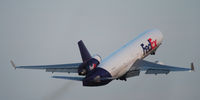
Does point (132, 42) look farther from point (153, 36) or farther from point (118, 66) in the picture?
point (118, 66)

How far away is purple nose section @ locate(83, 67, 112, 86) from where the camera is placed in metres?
65.0

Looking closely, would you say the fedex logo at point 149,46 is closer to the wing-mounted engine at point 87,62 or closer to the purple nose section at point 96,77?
the wing-mounted engine at point 87,62

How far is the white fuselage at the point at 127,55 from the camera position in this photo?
221 ft

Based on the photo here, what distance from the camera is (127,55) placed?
7244 centimetres

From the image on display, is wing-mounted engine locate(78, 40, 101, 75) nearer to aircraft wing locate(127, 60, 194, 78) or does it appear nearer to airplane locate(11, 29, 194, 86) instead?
airplane locate(11, 29, 194, 86)

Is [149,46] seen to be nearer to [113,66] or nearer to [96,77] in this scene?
[113,66]

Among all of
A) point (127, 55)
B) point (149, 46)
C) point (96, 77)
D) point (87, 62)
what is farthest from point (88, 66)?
point (149, 46)

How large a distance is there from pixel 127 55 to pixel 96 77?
9131mm

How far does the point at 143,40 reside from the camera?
263ft

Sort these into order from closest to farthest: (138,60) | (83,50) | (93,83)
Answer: (93,83)
(83,50)
(138,60)

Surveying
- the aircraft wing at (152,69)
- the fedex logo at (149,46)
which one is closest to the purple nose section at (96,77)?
the aircraft wing at (152,69)

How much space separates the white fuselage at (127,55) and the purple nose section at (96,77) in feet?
2.48

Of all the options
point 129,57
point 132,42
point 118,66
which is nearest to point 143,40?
point 132,42

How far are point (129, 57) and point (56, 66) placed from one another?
10.9 meters
